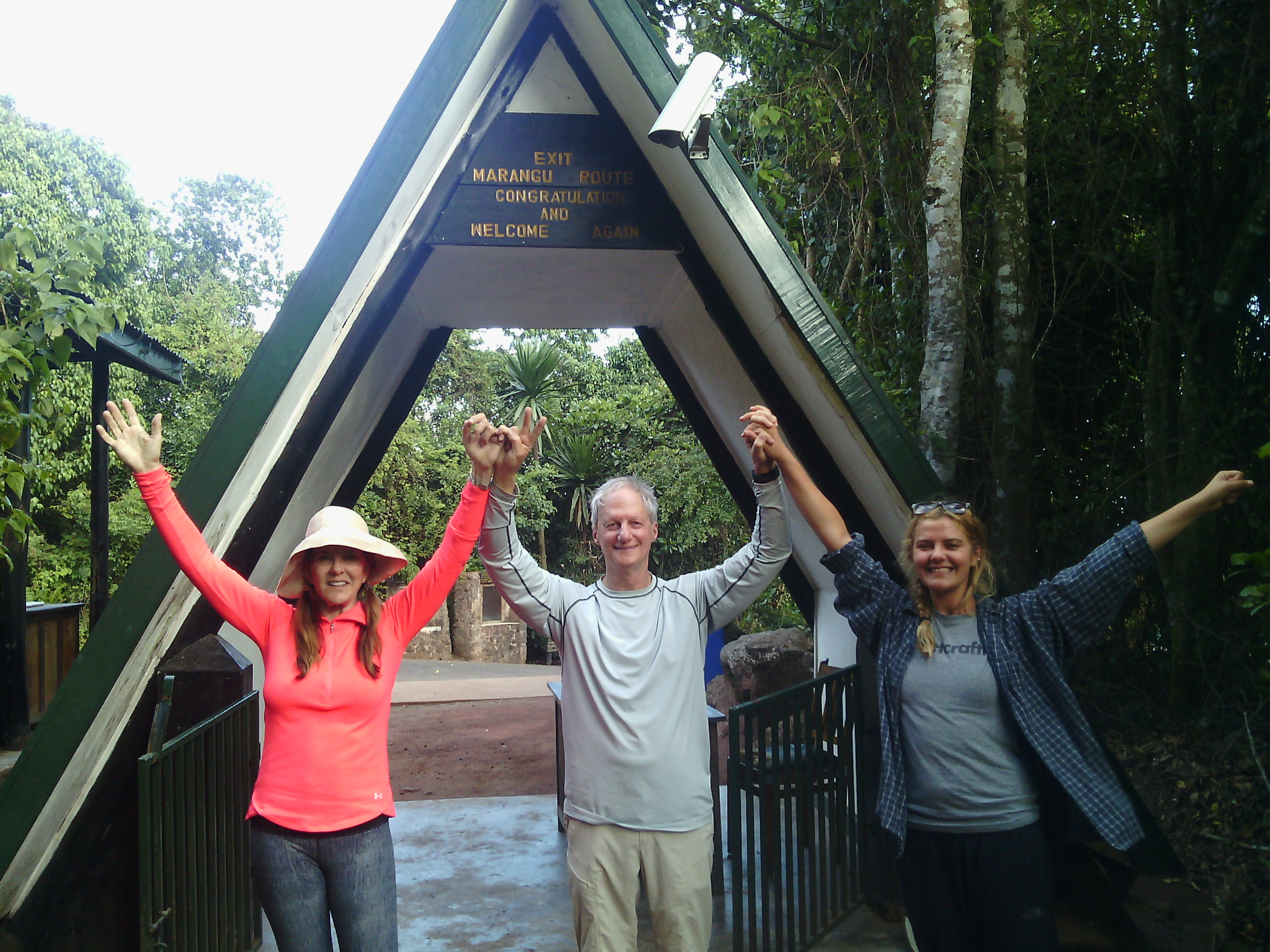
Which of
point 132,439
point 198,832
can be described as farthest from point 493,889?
point 132,439

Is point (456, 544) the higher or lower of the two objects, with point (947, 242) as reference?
lower

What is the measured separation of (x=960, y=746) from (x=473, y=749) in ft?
24.3

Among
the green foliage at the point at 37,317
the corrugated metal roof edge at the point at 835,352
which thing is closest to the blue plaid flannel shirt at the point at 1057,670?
the corrugated metal roof edge at the point at 835,352

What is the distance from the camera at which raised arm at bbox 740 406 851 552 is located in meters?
2.44

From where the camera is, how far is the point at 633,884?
234 cm

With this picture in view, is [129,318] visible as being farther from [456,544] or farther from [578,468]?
[456,544]

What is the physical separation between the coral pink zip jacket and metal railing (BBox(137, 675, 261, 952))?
16.4 inches

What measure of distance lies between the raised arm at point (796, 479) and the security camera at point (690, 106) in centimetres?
80

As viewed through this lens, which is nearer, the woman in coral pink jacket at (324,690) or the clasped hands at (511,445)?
the woman in coral pink jacket at (324,690)

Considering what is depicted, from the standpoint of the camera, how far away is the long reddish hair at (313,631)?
2.24m

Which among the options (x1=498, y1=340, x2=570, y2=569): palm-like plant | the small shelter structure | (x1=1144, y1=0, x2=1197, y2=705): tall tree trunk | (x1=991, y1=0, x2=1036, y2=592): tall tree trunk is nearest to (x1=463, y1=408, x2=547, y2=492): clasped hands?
the small shelter structure

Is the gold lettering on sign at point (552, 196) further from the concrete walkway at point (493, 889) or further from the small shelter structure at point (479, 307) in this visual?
the concrete walkway at point (493, 889)

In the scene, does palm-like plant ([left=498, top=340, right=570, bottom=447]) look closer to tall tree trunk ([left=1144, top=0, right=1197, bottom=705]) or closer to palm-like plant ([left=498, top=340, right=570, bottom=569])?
palm-like plant ([left=498, top=340, right=570, bottom=569])

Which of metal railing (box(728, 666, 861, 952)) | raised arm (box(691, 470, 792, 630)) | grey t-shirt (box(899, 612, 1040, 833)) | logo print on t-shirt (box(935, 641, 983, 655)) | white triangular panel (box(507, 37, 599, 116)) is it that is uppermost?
white triangular panel (box(507, 37, 599, 116))
